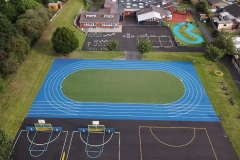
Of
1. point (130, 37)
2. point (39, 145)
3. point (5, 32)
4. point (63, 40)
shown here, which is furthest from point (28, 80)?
point (130, 37)

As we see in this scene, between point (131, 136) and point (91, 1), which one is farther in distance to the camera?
point (91, 1)

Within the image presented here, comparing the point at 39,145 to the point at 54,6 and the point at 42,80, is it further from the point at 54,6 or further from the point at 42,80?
the point at 54,6

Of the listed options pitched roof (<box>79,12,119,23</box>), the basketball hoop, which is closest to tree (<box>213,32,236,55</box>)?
pitched roof (<box>79,12,119,23</box>)

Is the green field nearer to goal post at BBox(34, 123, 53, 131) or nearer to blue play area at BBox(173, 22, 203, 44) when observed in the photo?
goal post at BBox(34, 123, 53, 131)

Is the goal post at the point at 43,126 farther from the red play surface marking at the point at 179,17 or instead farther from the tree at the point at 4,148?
the red play surface marking at the point at 179,17

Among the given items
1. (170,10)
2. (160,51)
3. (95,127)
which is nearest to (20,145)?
(95,127)

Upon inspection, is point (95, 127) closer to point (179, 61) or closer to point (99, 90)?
point (99, 90)

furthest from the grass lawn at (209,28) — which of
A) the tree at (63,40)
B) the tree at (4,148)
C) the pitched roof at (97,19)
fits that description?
the tree at (4,148)
